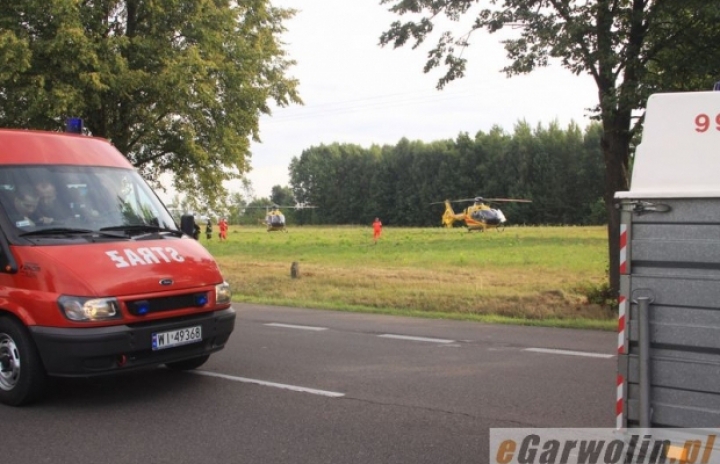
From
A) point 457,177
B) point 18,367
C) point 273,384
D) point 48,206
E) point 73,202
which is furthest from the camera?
point 457,177

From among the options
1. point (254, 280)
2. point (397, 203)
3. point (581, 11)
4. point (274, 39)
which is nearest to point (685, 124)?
point (581, 11)

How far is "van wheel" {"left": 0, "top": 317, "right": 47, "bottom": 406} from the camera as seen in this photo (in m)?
6.20

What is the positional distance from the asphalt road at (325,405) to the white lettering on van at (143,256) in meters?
1.32

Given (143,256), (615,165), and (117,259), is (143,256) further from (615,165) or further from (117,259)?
(615,165)

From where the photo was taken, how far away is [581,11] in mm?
12258

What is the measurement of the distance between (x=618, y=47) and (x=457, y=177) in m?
90.9

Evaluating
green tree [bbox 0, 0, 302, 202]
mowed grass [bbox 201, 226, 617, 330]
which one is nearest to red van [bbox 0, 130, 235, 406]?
mowed grass [bbox 201, 226, 617, 330]

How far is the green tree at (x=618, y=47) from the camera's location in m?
11.6

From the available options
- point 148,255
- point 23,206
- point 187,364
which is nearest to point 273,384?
point 187,364

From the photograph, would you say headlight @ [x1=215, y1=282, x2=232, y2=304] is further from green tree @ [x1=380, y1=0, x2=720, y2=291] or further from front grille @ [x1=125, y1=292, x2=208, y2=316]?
green tree @ [x1=380, y1=0, x2=720, y2=291]

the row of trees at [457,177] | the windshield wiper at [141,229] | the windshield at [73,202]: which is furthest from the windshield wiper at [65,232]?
the row of trees at [457,177]

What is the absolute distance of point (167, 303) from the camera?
6492mm

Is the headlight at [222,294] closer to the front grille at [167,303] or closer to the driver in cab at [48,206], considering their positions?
the front grille at [167,303]

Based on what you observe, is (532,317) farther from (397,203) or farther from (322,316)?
(397,203)
